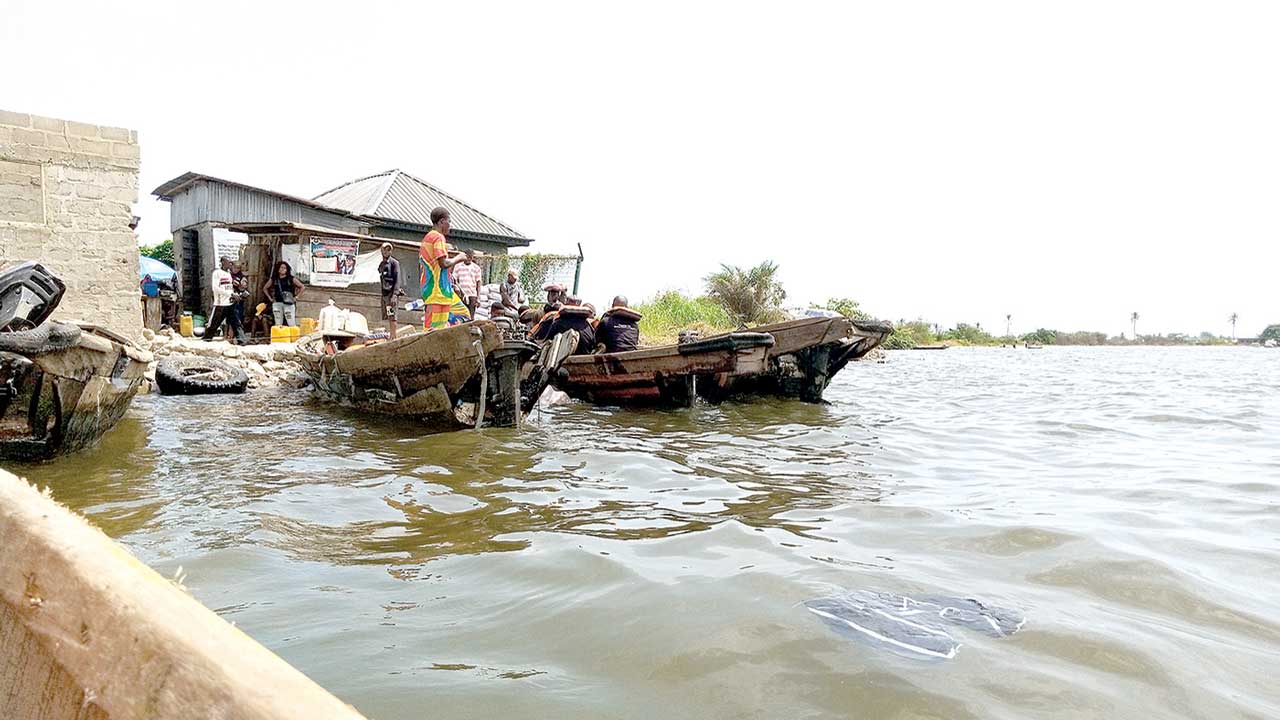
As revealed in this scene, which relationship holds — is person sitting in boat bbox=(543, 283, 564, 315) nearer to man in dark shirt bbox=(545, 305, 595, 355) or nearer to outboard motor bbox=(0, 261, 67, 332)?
man in dark shirt bbox=(545, 305, 595, 355)

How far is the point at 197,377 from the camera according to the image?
33.1 feet

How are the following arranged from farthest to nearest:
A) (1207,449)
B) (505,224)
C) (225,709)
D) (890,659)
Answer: (505,224) < (1207,449) < (890,659) < (225,709)

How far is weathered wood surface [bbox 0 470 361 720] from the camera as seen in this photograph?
70cm

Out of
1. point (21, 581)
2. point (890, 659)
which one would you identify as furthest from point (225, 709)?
point (890, 659)

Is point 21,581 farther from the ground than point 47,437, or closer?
farther from the ground

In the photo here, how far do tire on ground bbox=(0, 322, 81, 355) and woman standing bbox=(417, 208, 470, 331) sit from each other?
3706mm

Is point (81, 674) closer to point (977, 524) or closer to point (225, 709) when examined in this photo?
point (225, 709)

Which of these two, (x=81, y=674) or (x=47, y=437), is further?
(x=47, y=437)

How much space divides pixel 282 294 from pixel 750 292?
19.2 meters

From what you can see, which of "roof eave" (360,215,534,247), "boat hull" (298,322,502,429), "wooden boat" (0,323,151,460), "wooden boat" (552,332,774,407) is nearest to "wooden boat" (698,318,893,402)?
"wooden boat" (552,332,774,407)

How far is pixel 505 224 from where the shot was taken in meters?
21.5

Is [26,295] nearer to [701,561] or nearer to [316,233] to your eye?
[701,561]

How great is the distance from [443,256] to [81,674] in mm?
7327

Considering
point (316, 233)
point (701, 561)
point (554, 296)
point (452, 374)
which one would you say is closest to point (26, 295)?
point (452, 374)
